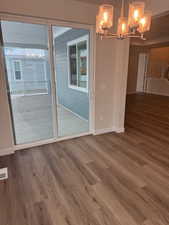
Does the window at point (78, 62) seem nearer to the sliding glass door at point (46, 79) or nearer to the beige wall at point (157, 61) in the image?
the sliding glass door at point (46, 79)

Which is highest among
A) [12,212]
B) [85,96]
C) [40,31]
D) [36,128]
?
[40,31]

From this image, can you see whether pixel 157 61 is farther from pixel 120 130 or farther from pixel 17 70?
pixel 17 70

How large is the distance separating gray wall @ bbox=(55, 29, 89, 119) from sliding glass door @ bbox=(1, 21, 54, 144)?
291 millimetres

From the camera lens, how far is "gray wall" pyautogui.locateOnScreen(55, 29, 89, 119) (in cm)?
320

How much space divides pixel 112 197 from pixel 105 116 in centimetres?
208

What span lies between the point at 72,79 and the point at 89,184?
7.88 ft

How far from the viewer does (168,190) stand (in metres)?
1.98

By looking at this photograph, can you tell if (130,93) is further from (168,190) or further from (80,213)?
(80,213)

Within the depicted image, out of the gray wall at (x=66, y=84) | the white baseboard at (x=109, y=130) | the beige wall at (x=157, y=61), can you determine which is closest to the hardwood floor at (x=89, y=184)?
the white baseboard at (x=109, y=130)

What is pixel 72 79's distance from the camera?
→ 3680mm

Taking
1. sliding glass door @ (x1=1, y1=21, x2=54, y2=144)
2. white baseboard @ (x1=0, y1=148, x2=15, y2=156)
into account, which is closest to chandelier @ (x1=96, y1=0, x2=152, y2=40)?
sliding glass door @ (x1=1, y1=21, x2=54, y2=144)

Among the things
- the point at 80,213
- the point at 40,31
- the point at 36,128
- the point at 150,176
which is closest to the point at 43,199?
the point at 80,213

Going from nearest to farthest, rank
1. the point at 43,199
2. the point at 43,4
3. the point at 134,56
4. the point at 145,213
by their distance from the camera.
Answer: the point at 145,213
the point at 43,199
the point at 43,4
the point at 134,56

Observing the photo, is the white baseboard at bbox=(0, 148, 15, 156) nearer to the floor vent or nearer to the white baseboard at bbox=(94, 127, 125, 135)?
the floor vent
